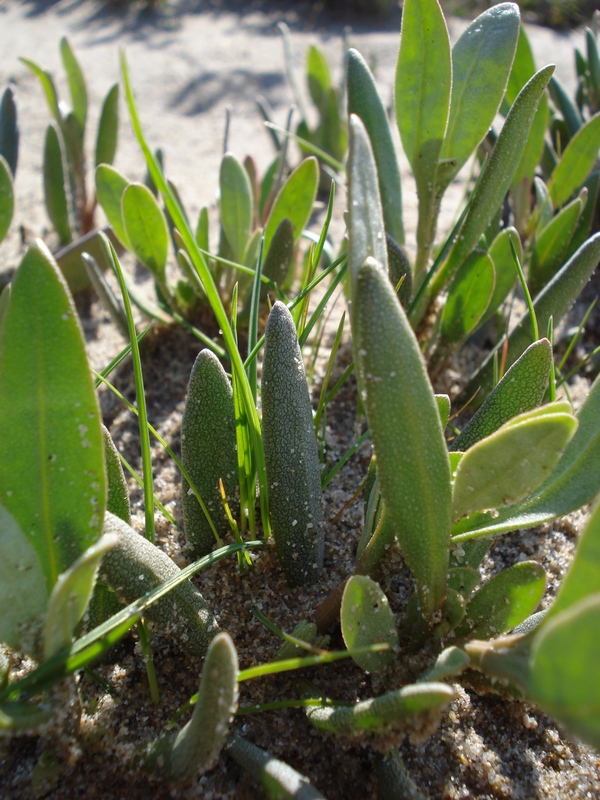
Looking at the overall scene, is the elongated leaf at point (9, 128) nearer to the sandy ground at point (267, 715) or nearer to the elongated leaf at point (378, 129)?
the sandy ground at point (267, 715)

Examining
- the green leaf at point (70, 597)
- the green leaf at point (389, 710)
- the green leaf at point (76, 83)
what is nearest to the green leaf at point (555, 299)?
the green leaf at point (389, 710)

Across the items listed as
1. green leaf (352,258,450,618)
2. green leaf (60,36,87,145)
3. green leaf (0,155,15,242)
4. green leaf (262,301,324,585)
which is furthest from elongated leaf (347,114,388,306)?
green leaf (60,36,87,145)

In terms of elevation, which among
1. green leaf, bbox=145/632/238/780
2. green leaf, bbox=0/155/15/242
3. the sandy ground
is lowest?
the sandy ground

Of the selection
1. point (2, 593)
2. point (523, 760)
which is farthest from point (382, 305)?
point (523, 760)

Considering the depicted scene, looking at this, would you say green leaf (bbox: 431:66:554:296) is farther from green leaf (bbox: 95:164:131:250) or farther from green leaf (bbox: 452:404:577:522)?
green leaf (bbox: 95:164:131:250)

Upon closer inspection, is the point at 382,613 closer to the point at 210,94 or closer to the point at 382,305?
the point at 382,305
